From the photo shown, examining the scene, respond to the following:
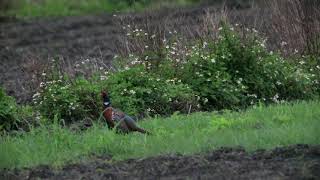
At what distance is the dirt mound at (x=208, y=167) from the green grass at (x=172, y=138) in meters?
0.34

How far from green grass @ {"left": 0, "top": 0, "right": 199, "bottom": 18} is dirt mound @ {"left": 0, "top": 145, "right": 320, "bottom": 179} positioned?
21.8m

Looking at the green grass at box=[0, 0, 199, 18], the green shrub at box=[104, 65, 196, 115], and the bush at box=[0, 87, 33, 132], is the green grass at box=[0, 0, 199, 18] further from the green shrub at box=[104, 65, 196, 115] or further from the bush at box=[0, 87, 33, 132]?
the bush at box=[0, 87, 33, 132]

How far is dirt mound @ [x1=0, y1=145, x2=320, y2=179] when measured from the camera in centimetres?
796

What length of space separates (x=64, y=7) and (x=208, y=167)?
25.2m

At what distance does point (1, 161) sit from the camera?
941cm

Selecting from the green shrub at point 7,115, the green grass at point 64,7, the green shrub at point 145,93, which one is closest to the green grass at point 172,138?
the green shrub at point 7,115

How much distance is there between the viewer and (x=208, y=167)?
836 cm

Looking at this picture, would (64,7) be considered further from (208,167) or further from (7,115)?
(208,167)

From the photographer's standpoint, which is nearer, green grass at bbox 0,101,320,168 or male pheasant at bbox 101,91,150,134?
green grass at bbox 0,101,320,168

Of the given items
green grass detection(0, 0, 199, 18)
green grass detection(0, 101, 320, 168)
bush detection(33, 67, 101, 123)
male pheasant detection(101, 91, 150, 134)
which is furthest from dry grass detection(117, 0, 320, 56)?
green grass detection(0, 0, 199, 18)

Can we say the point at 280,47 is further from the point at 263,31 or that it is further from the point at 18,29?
the point at 18,29

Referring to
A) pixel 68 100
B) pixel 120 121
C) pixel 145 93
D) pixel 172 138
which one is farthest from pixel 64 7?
pixel 172 138

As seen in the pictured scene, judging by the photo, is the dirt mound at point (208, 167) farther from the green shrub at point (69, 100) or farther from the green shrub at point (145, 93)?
the green shrub at point (145, 93)

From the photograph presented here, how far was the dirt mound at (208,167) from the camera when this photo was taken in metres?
7.96
